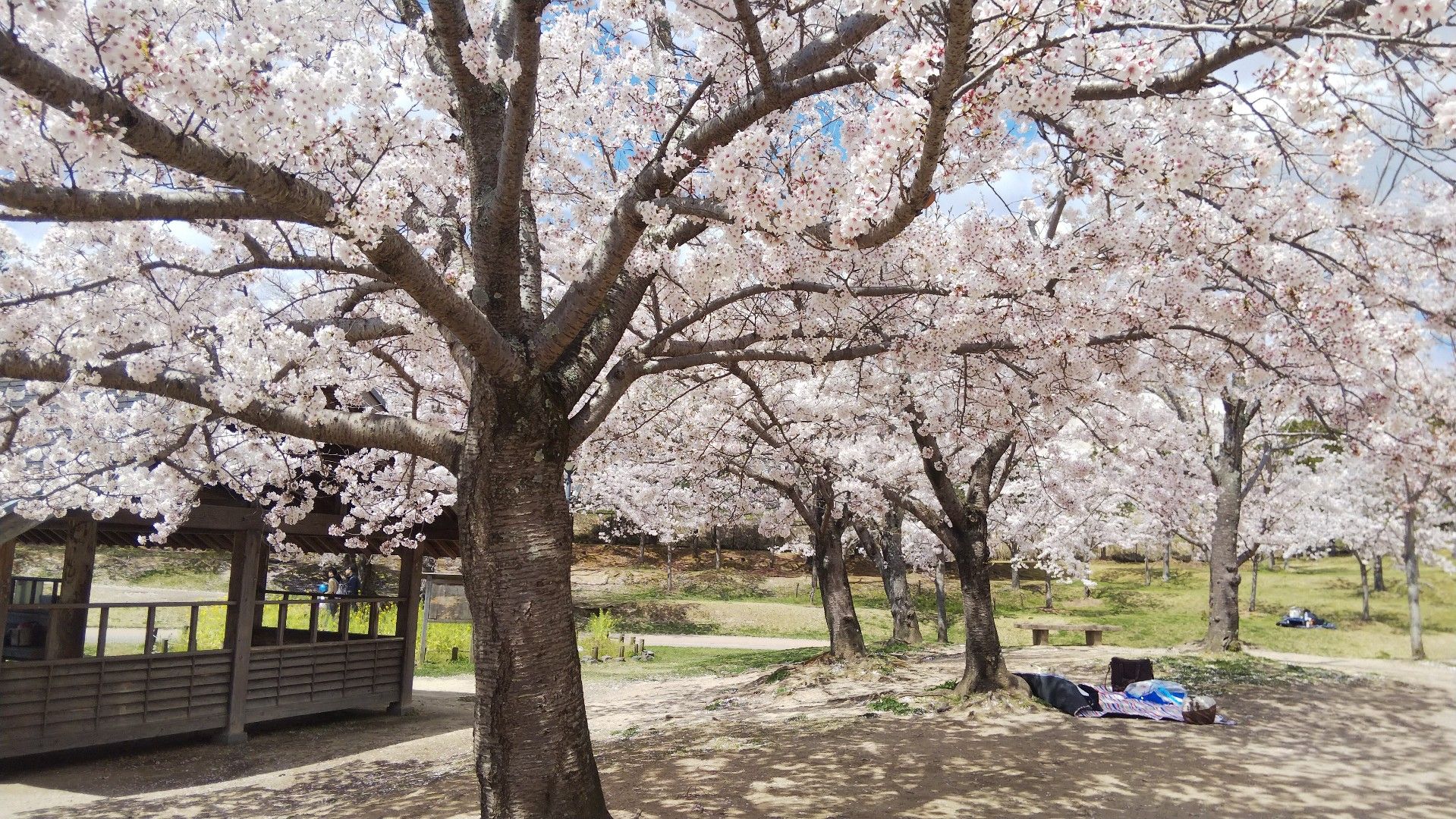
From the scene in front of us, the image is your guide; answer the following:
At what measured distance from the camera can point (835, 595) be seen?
14336mm

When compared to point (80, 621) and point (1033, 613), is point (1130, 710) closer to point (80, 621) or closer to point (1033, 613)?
point (80, 621)

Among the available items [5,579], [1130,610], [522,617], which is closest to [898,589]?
[1130,610]

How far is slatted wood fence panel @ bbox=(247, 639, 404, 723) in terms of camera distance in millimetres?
10742

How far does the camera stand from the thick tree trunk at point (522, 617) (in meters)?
4.90

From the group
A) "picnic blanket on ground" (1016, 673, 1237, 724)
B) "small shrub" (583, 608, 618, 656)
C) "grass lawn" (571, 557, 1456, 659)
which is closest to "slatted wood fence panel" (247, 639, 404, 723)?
"small shrub" (583, 608, 618, 656)

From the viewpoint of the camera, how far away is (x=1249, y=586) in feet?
120

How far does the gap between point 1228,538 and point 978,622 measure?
894 cm

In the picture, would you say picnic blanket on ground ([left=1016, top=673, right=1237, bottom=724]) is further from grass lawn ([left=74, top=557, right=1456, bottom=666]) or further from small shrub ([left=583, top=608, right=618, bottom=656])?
small shrub ([left=583, top=608, right=618, bottom=656])

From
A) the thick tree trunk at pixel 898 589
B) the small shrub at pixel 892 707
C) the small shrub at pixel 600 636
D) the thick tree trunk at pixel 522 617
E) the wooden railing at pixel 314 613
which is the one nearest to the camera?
the thick tree trunk at pixel 522 617

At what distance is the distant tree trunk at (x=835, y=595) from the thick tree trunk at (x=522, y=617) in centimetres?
929

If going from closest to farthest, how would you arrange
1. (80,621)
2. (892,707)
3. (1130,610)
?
(80,621) → (892,707) → (1130,610)

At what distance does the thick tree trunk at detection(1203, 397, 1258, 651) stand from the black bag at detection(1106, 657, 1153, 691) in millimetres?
7114

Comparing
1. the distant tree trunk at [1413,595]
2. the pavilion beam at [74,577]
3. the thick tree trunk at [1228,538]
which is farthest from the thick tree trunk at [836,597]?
the distant tree trunk at [1413,595]

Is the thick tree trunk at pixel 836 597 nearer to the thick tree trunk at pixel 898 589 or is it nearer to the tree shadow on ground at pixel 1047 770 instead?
the tree shadow on ground at pixel 1047 770
